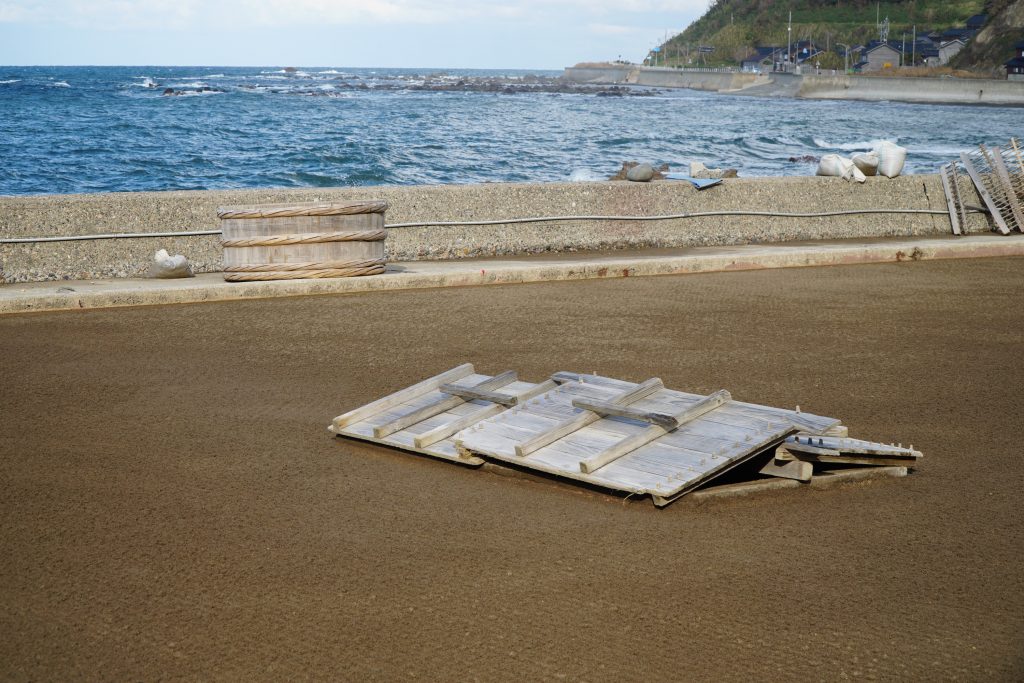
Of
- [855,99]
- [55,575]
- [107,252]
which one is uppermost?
[855,99]

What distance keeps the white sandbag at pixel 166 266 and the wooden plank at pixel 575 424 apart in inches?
222

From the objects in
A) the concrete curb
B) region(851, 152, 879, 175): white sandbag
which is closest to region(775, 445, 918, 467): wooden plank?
the concrete curb

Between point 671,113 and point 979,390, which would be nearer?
point 979,390

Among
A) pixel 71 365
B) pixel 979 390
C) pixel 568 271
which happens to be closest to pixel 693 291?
pixel 568 271

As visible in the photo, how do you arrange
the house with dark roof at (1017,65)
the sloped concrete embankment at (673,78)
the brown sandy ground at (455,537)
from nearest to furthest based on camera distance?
the brown sandy ground at (455,537)
the house with dark roof at (1017,65)
the sloped concrete embankment at (673,78)

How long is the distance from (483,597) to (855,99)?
10407 centimetres

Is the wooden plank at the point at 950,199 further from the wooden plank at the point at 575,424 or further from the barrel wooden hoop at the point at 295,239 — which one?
the wooden plank at the point at 575,424

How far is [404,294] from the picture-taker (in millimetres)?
9688

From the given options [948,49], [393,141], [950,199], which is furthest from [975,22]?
[950,199]

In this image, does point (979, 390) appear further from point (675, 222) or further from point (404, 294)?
point (675, 222)

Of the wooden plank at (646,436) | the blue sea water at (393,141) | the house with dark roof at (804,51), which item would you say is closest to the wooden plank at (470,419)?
the wooden plank at (646,436)

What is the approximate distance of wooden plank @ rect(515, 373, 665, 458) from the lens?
192 inches

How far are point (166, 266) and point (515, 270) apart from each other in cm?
314

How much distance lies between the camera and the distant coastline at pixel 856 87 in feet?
276
